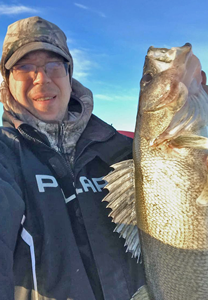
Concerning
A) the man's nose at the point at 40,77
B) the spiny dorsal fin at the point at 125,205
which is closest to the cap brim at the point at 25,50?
the man's nose at the point at 40,77

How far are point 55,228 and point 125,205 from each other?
607 millimetres

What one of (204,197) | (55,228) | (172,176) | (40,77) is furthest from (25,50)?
(204,197)

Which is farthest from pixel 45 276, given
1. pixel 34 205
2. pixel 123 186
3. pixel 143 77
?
pixel 143 77

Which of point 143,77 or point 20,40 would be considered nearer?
point 143,77

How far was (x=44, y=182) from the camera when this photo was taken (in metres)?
2.34

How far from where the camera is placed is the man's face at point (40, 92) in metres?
2.99

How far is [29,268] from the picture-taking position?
82.4 inches

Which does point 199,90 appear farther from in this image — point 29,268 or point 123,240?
point 29,268

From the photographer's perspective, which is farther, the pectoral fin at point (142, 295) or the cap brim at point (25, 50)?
the cap brim at point (25, 50)

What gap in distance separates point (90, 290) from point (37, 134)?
1465 millimetres

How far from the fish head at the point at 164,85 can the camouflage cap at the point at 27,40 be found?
4.57ft

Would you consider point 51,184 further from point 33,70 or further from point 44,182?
point 33,70

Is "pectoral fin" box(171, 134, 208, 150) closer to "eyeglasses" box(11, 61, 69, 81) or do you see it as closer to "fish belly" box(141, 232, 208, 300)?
"fish belly" box(141, 232, 208, 300)

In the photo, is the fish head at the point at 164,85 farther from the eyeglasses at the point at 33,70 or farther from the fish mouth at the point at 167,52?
the eyeglasses at the point at 33,70
